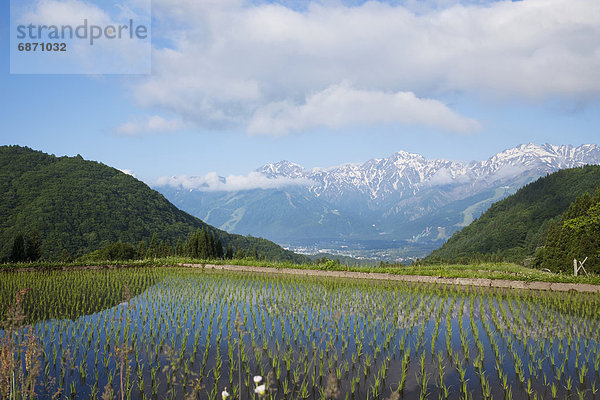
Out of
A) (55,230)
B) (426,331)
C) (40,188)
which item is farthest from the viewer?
(40,188)

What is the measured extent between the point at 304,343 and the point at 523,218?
132833 millimetres

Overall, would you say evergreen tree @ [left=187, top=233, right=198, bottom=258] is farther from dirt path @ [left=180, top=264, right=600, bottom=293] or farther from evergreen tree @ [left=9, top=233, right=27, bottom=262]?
dirt path @ [left=180, top=264, right=600, bottom=293]

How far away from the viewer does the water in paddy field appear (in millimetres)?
8852

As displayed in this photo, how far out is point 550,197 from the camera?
13800 centimetres

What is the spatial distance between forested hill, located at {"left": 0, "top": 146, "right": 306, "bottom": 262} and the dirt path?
1379 inches

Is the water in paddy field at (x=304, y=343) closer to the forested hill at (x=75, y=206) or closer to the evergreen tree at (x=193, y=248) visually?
the evergreen tree at (x=193, y=248)

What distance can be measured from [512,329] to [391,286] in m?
10.7

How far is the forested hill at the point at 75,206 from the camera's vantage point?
8031 centimetres

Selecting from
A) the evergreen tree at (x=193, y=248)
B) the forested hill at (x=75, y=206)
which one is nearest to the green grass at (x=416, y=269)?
the evergreen tree at (x=193, y=248)

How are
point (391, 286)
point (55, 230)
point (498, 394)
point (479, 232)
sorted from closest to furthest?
point (498, 394)
point (391, 286)
point (55, 230)
point (479, 232)

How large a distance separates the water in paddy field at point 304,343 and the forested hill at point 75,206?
50.5 m

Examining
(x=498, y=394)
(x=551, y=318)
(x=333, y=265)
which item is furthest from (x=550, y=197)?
(x=498, y=394)

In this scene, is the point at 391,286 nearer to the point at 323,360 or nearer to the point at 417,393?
the point at 323,360

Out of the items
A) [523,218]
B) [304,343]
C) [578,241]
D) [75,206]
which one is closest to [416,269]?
[578,241]
